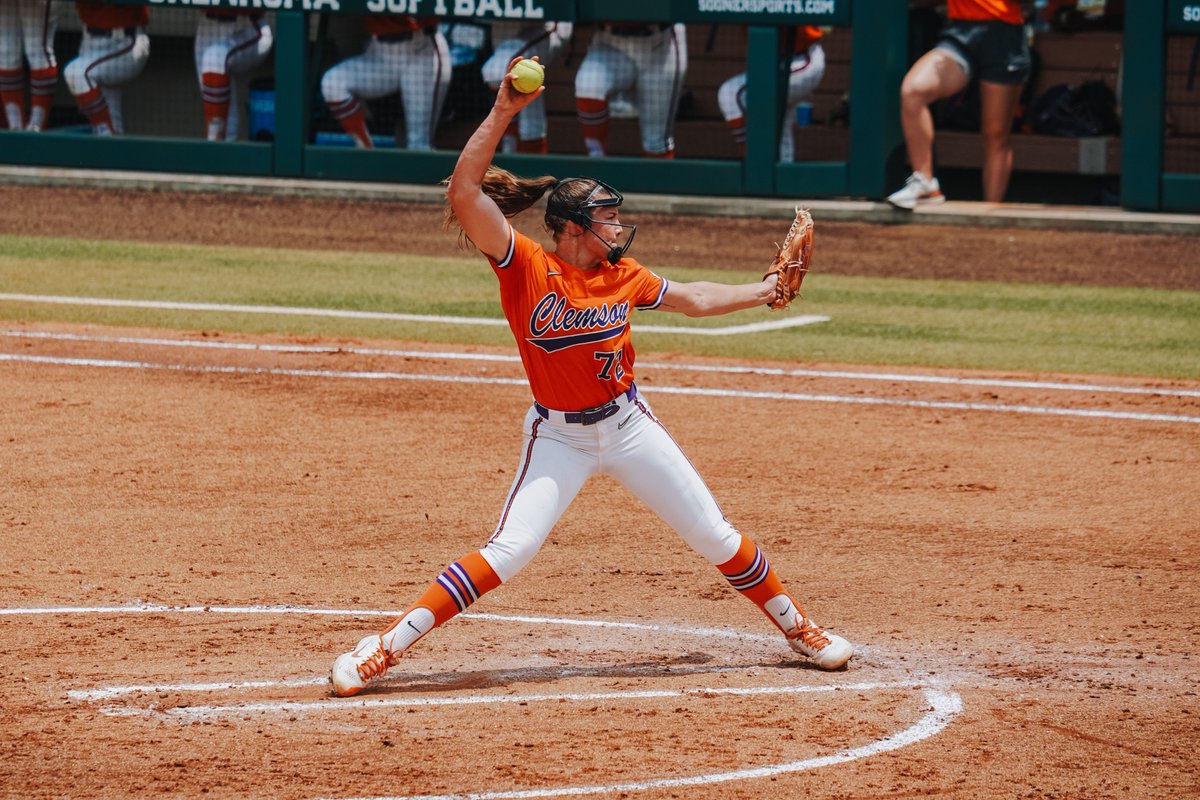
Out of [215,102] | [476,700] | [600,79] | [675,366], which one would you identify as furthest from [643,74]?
[476,700]

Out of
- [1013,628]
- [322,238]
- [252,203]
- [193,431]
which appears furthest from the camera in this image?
[252,203]

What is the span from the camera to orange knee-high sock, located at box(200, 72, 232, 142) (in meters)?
14.4

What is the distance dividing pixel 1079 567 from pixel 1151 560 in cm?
29

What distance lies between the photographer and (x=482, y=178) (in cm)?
463

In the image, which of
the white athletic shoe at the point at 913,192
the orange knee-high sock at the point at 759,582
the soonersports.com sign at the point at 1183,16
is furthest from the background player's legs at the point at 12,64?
the orange knee-high sock at the point at 759,582

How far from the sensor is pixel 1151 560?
618 cm

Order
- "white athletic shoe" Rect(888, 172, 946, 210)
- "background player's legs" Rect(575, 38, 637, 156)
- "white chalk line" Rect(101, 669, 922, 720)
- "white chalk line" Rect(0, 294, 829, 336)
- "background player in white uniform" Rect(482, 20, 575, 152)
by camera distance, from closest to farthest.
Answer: "white chalk line" Rect(101, 669, 922, 720) → "white chalk line" Rect(0, 294, 829, 336) → "white athletic shoe" Rect(888, 172, 946, 210) → "background player's legs" Rect(575, 38, 637, 156) → "background player in white uniform" Rect(482, 20, 575, 152)

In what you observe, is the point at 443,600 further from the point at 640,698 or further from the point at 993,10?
the point at 993,10

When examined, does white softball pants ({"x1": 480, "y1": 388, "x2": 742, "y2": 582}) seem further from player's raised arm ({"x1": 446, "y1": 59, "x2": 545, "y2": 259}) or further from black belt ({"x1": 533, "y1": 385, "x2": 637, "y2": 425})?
player's raised arm ({"x1": 446, "y1": 59, "x2": 545, "y2": 259})

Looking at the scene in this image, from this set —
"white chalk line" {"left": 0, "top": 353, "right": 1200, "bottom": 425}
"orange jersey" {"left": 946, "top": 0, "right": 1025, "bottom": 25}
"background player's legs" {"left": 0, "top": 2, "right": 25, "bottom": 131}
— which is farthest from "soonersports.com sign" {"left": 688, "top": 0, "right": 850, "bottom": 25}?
"background player's legs" {"left": 0, "top": 2, "right": 25, "bottom": 131}

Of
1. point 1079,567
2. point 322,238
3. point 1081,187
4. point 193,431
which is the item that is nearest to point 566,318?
point 1079,567

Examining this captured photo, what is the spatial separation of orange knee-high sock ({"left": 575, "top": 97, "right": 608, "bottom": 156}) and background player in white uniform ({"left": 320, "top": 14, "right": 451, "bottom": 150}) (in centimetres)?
119

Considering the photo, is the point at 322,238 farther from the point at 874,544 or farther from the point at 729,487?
the point at 874,544

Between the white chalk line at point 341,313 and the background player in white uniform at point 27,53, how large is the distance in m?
4.54
